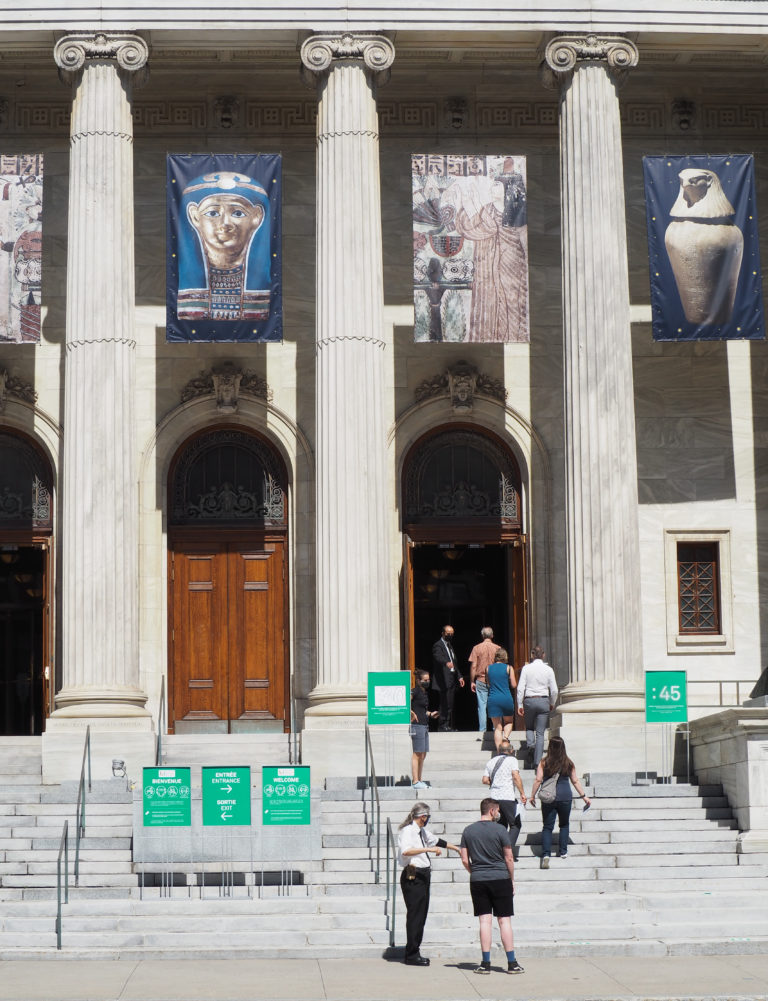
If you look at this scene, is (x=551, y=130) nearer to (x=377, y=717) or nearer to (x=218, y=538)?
(x=218, y=538)

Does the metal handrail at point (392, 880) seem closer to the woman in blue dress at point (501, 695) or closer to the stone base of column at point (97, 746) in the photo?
the woman in blue dress at point (501, 695)

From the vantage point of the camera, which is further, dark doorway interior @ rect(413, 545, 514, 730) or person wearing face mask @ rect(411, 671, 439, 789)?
dark doorway interior @ rect(413, 545, 514, 730)

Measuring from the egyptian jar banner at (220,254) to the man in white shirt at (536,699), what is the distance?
20.8 feet

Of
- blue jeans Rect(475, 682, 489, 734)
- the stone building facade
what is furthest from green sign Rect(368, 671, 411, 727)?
blue jeans Rect(475, 682, 489, 734)

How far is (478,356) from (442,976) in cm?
1484

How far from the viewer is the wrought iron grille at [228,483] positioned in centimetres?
2839

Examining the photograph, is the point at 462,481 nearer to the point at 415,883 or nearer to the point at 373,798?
the point at 373,798

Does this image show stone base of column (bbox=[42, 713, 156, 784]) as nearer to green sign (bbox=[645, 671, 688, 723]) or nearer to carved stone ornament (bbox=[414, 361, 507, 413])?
green sign (bbox=[645, 671, 688, 723])

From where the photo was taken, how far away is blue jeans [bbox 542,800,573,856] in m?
19.3

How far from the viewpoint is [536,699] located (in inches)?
Answer: 906

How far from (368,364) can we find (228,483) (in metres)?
4.81

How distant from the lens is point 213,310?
25.1 metres

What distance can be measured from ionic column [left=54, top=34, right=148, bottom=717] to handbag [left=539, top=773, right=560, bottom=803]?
22.9ft

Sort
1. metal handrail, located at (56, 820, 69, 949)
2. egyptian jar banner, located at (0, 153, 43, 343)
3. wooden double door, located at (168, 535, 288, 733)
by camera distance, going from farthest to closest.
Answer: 1. wooden double door, located at (168, 535, 288, 733)
2. egyptian jar banner, located at (0, 153, 43, 343)
3. metal handrail, located at (56, 820, 69, 949)
